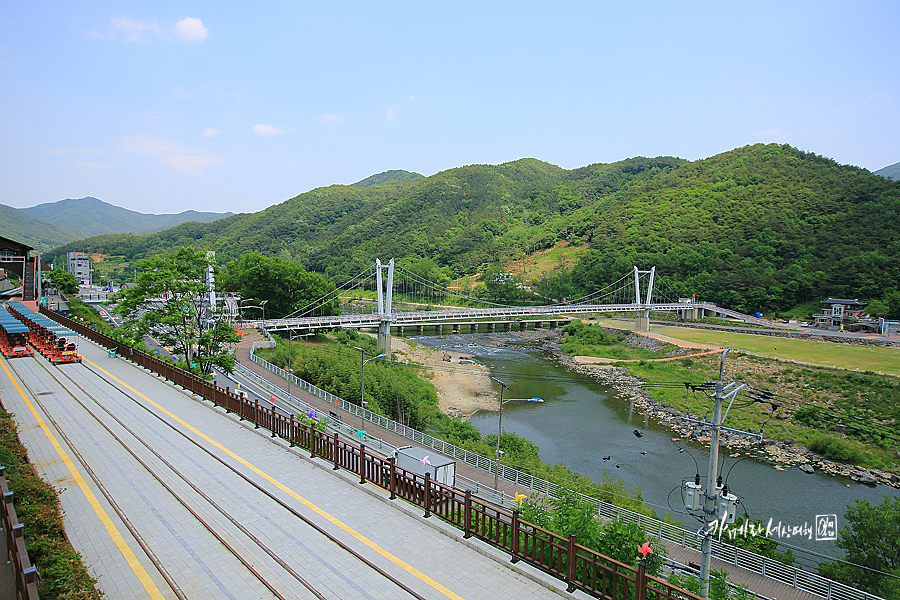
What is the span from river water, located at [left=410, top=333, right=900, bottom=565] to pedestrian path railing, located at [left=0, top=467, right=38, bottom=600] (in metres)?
18.4

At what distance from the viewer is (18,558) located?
4.53m

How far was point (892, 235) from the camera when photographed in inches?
2675

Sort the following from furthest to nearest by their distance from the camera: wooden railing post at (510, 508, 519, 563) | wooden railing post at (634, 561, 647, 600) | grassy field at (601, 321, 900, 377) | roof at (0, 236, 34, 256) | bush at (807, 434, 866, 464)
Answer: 1. roof at (0, 236, 34, 256)
2. grassy field at (601, 321, 900, 377)
3. bush at (807, 434, 866, 464)
4. wooden railing post at (510, 508, 519, 563)
5. wooden railing post at (634, 561, 647, 600)

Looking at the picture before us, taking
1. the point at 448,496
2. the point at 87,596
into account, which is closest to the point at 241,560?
the point at 87,596

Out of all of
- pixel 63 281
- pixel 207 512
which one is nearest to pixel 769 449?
pixel 207 512

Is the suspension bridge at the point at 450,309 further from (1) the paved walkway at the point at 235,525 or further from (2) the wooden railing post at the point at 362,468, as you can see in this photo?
(2) the wooden railing post at the point at 362,468

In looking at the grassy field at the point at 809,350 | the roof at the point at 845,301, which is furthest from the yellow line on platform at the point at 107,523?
the roof at the point at 845,301

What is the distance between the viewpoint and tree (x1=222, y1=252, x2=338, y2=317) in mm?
50906

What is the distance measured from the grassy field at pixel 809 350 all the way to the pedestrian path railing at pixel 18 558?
44.4 m

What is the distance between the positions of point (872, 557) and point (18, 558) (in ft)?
55.9

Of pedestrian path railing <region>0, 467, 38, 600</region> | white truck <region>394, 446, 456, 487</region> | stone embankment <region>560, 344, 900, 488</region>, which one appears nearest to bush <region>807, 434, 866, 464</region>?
stone embankment <region>560, 344, 900, 488</region>

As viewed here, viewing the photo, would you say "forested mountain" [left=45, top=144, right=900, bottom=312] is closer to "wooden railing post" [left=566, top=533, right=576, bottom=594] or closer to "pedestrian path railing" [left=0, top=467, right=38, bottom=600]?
"wooden railing post" [left=566, top=533, right=576, bottom=594]

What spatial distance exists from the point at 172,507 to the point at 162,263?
733 inches

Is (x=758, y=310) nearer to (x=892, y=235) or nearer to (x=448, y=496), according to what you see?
(x=892, y=235)
